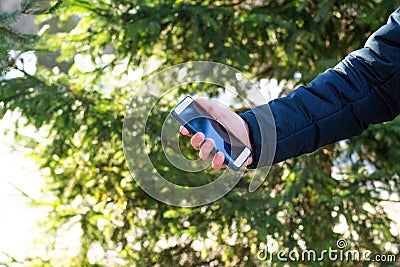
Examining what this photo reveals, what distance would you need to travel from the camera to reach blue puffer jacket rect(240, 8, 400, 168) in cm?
128

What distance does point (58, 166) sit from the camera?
322 cm

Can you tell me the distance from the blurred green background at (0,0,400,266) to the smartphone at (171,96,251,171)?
5.37ft

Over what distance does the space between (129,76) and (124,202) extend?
62 cm

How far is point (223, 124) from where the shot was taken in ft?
4.02

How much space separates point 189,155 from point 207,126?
77.1 inches

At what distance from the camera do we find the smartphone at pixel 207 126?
1.20 meters

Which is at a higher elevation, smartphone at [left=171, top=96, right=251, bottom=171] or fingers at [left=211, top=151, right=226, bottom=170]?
smartphone at [left=171, top=96, right=251, bottom=171]

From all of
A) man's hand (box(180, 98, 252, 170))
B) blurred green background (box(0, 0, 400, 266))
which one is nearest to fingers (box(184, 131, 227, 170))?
man's hand (box(180, 98, 252, 170))

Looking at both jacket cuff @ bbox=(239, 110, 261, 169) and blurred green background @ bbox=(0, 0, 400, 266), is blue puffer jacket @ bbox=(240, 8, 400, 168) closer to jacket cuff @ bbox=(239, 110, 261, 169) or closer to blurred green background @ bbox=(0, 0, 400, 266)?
jacket cuff @ bbox=(239, 110, 261, 169)

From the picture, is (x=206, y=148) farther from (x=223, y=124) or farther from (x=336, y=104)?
(x=336, y=104)

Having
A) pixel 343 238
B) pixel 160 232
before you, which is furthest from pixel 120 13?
pixel 343 238

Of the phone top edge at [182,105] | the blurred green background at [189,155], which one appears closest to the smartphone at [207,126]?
the phone top edge at [182,105]

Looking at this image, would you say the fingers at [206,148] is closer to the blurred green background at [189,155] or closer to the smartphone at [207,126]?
the smartphone at [207,126]

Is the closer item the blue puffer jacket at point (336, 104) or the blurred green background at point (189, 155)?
the blue puffer jacket at point (336, 104)
